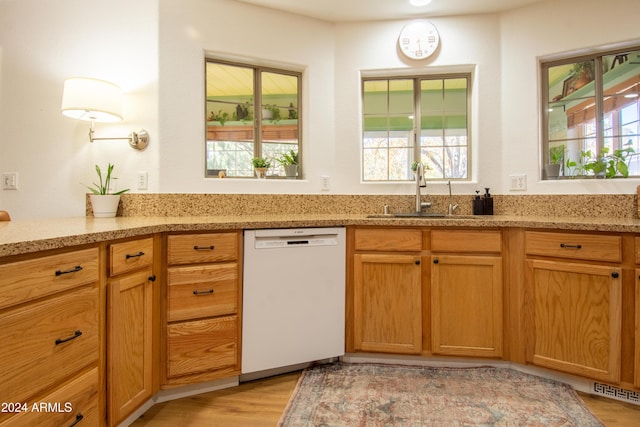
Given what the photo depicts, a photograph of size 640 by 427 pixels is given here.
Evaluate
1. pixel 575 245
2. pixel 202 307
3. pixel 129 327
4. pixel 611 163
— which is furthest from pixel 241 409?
pixel 611 163

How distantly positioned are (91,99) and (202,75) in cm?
69

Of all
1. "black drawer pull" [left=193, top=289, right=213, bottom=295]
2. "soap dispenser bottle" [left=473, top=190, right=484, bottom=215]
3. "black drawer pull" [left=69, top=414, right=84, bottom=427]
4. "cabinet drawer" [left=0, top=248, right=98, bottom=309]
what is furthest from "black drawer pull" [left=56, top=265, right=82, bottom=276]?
"soap dispenser bottle" [left=473, top=190, right=484, bottom=215]

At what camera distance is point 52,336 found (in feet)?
3.61

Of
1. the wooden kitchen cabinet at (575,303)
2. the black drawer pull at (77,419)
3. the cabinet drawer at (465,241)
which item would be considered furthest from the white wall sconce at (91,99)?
the wooden kitchen cabinet at (575,303)

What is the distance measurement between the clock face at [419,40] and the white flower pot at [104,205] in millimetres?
2241

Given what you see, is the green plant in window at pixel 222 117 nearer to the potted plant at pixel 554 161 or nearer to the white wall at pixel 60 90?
the white wall at pixel 60 90

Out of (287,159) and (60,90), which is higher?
(60,90)

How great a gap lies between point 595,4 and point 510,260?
69.9 inches

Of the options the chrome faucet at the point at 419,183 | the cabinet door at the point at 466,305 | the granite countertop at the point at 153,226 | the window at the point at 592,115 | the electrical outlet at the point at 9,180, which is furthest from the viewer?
the chrome faucet at the point at 419,183

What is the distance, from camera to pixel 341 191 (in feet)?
8.62

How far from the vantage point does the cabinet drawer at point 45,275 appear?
0.96 metres

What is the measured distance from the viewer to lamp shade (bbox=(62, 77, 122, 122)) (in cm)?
189

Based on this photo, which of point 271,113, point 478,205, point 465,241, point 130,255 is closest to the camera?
point 130,255

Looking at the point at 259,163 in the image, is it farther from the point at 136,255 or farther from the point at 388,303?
the point at 388,303
